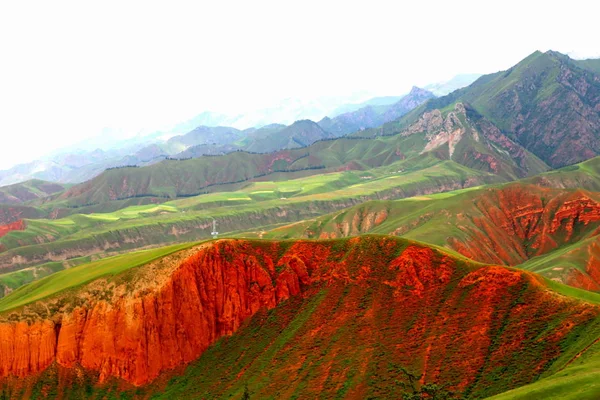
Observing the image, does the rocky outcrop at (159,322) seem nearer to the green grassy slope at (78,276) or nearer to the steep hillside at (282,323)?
the steep hillside at (282,323)

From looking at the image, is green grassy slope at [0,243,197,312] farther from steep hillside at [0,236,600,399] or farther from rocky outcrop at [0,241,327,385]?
rocky outcrop at [0,241,327,385]

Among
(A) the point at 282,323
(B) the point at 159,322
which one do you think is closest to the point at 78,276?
(B) the point at 159,322

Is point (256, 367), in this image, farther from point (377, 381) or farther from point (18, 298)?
point (18, 298)

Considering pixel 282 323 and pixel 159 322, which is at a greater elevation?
pixel 159 322

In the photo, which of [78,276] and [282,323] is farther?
[78,276]

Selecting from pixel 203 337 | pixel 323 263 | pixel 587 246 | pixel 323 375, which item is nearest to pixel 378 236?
pixel 323 263

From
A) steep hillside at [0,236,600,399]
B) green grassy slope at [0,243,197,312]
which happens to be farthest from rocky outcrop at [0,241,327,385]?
green grassy slope at [0,243,197,312]

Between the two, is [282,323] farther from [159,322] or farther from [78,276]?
[78,276]

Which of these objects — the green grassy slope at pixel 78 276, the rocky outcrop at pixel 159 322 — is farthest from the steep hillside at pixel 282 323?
the green grassy slope at pixel 78 276
